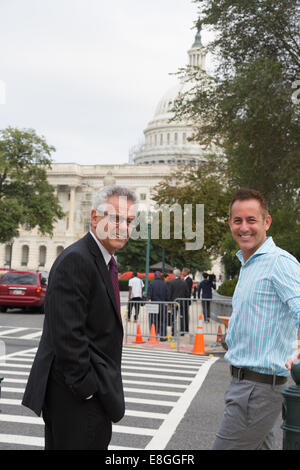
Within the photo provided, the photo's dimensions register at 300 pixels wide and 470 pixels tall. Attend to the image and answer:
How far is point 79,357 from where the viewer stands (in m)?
3.08

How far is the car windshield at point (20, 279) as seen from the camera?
23.3m

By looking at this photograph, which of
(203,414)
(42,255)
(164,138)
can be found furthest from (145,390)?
(164,138)

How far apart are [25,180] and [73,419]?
42809 millimetres

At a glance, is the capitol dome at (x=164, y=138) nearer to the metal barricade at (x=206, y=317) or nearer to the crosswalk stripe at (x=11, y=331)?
the metal barricade at (x=206, y=317)

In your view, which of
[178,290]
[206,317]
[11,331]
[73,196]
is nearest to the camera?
[11,331]

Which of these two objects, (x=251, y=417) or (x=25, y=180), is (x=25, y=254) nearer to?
(x=25, y=180)

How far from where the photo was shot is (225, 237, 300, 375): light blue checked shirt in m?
3.38

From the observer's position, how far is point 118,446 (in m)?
5.81

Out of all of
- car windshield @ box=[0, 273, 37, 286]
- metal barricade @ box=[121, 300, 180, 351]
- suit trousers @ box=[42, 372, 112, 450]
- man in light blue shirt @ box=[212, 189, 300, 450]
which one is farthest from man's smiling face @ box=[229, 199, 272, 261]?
car windshield @ box=[0, 273, 37, 286]

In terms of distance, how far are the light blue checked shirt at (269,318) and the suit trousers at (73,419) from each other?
0.79 metres

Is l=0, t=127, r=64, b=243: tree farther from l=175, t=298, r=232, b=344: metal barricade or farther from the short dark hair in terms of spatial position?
the short dark hair

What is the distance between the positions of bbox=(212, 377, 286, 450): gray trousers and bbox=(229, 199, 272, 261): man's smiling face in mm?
759

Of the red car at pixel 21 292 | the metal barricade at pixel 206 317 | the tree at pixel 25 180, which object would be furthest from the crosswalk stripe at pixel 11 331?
the tree at pixel 25 180

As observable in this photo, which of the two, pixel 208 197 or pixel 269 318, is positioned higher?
pixel 208 197
